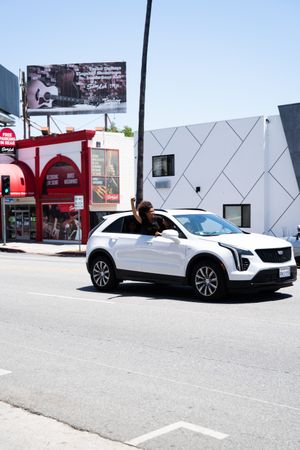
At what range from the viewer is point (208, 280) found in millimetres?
11367

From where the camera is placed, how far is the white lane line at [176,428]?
15.5 feet

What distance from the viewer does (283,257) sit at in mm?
11445

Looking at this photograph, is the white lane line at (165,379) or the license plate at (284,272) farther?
the license plate at (284,272)

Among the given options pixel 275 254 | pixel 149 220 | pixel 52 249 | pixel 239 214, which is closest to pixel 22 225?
pixel 52 249

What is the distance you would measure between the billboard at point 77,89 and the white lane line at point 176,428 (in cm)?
4450

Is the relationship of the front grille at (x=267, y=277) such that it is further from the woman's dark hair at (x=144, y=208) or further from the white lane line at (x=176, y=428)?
the white lane line at (x=176, y=428)

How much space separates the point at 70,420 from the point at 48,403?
0.54m

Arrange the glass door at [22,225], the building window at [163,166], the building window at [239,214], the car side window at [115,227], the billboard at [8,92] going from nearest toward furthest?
the car side window at [115,227], the billboard at [8,92], the building window at [239,214], the building window at [163,166], the glass door at [22,225]

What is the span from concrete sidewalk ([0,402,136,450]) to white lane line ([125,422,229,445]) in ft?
0.47

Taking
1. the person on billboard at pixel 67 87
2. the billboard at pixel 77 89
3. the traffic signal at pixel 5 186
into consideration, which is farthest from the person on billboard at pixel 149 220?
the person on billboard at pixel 67 87

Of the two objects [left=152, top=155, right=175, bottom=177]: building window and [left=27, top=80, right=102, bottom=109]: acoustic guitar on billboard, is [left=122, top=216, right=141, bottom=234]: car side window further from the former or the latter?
[left=27, top=80, right=102, bottom=109]: acoustic guitar on billboard

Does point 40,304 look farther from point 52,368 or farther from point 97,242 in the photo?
point 52,368

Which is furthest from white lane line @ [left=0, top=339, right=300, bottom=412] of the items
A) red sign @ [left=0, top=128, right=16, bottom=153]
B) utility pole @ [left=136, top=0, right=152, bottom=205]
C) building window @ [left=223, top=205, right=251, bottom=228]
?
red sign @ [left=0, top=128, right=16, bottom=153]

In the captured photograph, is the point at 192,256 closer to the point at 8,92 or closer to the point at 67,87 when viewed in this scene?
the point at 8,92
